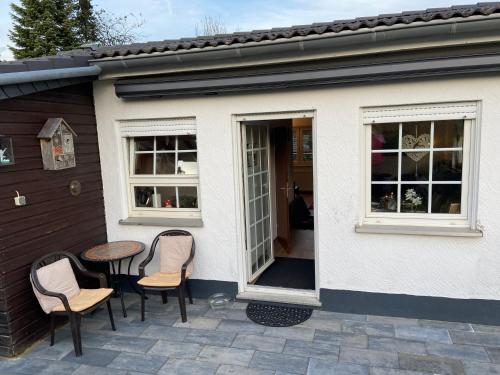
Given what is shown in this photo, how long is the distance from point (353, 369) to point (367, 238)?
59.9 inches

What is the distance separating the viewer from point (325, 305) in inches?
189

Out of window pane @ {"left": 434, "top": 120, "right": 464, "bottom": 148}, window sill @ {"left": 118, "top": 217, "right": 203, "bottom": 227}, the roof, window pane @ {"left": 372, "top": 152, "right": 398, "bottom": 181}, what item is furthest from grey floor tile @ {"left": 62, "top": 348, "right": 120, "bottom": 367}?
window pane @ {"left": 434, "top": 120, "right": 464, "bottom": 148}

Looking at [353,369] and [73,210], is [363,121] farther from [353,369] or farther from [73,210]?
[73,210]

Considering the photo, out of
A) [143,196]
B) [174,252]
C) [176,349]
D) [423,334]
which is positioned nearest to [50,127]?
[143,196]

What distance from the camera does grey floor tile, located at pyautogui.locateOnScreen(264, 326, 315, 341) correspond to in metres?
4.21

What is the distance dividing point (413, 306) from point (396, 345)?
0.72m

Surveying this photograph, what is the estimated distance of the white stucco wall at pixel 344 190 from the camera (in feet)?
13.4

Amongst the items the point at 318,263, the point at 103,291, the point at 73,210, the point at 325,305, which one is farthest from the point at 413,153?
the point at 73,210

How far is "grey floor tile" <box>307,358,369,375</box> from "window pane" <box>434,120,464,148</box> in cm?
255

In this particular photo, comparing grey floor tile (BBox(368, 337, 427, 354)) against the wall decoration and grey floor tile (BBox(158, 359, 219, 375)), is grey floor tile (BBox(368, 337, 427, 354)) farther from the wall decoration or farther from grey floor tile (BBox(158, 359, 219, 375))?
the wall decoration

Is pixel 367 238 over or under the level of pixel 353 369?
over

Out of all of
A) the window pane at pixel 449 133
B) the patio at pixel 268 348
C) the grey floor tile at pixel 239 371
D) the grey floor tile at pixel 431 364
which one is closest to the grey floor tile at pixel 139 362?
the patio at pixel 268 348

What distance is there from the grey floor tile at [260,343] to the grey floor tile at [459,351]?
4.99 feet

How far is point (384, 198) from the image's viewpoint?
15.1 feet
